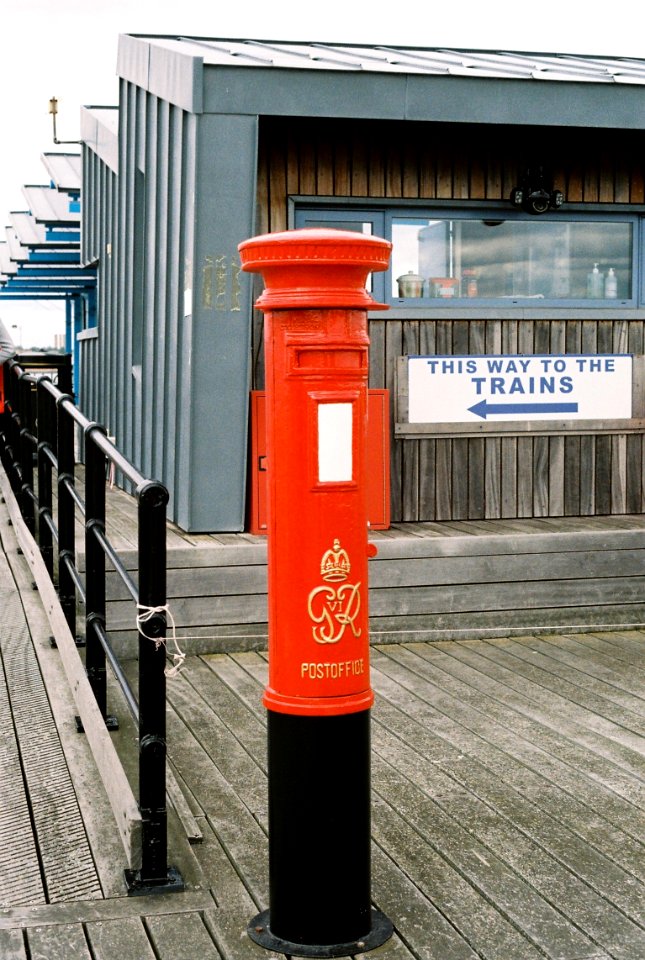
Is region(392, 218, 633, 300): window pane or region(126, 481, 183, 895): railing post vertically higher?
region(392, 218, 633, 300): window pane

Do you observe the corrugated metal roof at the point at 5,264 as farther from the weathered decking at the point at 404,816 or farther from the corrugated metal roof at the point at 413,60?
the weathered decking at the point at 404,816

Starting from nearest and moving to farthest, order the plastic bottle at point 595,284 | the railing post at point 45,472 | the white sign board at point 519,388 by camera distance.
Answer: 1. the railing post at point 45,472
2. the white sign board at point 519,388
3. the plastic bottle at point 595,284

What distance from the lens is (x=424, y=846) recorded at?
149 inches

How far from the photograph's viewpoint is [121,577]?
3.77 m

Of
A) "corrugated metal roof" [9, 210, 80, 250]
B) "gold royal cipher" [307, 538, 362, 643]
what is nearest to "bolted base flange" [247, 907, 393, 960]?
"gold royal cipher" [307, 538, 362, 643]

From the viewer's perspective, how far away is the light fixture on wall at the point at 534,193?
7.78 metres

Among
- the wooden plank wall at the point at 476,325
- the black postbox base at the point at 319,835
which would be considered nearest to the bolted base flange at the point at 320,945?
the black postbox base at the point at 319,835

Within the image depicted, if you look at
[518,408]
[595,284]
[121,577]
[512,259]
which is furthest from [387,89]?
[121,577]

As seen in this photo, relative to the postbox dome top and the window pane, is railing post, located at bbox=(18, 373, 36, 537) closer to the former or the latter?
the window pane

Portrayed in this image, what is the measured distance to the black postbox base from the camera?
10.1ft

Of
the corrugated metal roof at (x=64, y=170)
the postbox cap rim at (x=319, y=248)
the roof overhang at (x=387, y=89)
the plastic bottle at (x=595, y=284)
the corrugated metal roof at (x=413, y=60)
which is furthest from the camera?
the corrugated metal roof at (x=64, y=170)

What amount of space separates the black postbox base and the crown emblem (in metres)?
0.33

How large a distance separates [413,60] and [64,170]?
10791 mm

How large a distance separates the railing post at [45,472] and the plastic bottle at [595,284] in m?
3.65
